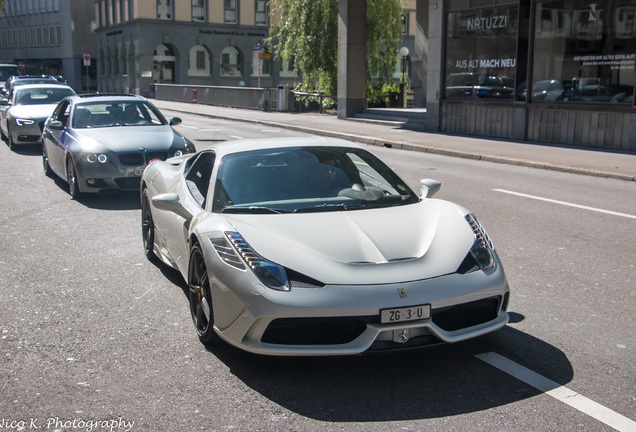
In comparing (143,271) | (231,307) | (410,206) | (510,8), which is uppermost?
(510,8)

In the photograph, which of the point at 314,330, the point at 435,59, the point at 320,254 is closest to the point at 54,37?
the point at 435,59

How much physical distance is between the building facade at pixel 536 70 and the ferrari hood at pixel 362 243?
14.7 meters

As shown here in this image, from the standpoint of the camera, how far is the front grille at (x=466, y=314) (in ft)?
13.9

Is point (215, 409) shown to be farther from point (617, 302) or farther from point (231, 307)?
point (617, 302)

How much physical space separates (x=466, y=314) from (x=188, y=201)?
242 centimetres

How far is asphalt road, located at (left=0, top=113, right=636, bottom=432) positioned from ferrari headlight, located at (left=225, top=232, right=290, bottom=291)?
60 cm

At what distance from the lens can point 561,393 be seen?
4.05 m

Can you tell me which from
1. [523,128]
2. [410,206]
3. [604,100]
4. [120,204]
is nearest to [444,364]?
[410,206]

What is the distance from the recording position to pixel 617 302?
19.0ft

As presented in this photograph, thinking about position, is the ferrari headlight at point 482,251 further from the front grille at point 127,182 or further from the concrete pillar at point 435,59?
the concrete pillar at point 435,59

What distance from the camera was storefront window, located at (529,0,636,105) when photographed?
693 inches

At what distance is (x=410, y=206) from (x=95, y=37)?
76309 mm

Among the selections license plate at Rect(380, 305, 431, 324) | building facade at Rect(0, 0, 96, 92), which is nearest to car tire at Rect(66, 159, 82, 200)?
license plate at Rect(380, 305, 431, 324)

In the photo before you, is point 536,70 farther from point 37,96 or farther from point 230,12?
point 230,12
